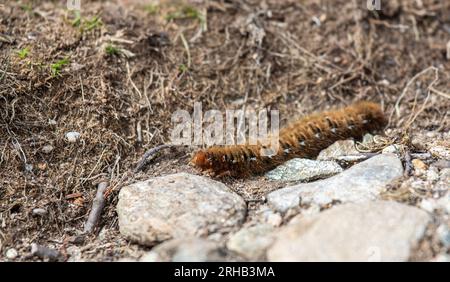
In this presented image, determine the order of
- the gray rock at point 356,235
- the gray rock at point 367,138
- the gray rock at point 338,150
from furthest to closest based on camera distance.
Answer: the gray rock at point 367,138 < the gray rock at point 338,150 < the gray rock at point 356,235

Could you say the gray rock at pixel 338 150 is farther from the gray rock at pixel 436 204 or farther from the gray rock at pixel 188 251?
the gray rock at pixel 188 251

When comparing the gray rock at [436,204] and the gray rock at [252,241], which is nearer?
the gray rock at [252,241]

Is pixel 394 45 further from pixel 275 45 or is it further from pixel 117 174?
pixel 117 174

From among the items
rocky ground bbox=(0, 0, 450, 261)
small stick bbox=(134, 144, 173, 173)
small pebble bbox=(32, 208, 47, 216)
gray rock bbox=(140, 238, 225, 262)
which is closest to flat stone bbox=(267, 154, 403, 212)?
rocky ground bbox=(0, 0, 450, 261)

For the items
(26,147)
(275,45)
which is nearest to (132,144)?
(26,147)

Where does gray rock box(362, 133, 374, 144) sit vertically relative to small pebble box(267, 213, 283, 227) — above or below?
above

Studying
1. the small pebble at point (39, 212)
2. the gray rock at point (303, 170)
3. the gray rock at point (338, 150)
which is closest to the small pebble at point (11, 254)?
the small pebble at point (39, 212)

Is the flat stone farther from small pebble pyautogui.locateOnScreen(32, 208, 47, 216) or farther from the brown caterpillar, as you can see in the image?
small pebble pyautogui.locateOnScreen(32, 208, 47, 216)
